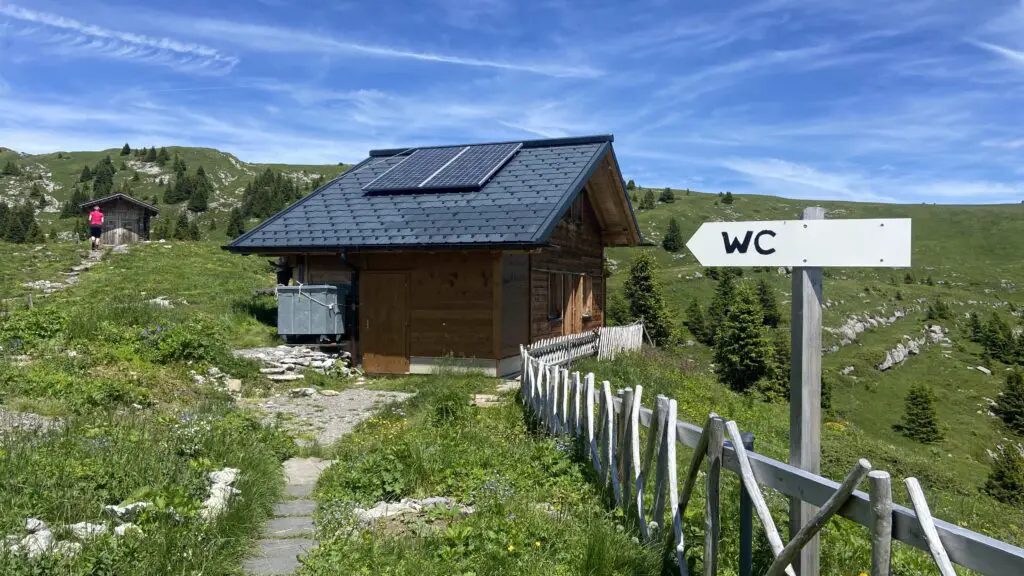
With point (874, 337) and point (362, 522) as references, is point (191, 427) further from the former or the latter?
point (874, 337)

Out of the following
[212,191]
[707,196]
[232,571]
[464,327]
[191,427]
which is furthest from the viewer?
[707,196]

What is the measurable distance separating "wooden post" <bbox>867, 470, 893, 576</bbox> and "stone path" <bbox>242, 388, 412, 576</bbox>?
359 centimetres

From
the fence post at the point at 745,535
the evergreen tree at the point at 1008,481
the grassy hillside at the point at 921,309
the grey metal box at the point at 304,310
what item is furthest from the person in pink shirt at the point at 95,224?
the evergreen tree at the point at 1008,481

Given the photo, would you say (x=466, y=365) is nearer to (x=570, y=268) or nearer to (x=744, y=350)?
(x=570, y=268)

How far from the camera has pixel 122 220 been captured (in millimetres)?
29484

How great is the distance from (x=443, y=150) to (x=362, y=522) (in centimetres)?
1715

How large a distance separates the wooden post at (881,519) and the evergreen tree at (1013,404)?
55.4m

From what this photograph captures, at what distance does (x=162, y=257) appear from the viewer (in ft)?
87.4

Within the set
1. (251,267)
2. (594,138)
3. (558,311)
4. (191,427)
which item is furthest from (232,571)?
(251,267)

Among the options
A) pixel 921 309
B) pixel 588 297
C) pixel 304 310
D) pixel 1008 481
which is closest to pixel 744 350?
pixel 1008 481

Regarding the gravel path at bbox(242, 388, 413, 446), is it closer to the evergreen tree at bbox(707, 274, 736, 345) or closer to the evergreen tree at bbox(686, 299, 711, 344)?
the evergreen tree at bbox(707, 274, 736, 345)

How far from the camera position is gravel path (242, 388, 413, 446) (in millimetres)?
9828

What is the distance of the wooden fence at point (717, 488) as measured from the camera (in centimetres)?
237

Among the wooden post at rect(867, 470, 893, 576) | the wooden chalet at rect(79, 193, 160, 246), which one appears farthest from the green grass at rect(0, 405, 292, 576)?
the wooden chalet at rect(79, 193, 160, 246)
